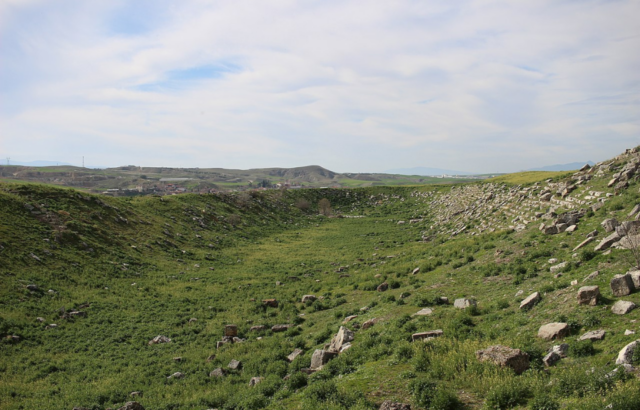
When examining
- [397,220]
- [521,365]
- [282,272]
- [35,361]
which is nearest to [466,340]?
[521,365]

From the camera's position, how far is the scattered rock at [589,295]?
1045cm

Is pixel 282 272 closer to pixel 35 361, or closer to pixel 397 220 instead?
pixel 35 361

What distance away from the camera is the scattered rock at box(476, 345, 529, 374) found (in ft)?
29.3

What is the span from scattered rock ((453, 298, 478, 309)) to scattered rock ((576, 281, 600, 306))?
4.10 meters

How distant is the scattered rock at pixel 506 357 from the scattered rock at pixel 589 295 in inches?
132

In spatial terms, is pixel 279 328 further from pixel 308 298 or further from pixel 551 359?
pixel 551 359

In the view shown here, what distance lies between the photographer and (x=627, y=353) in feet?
25.3

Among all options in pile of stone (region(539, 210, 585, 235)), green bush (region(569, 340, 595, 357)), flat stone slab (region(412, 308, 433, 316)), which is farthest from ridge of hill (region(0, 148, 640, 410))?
flat stone slab (region(412, 308, 433, 316))

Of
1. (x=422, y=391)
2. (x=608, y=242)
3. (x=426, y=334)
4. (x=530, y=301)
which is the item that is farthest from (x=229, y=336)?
(x=608, y=242)

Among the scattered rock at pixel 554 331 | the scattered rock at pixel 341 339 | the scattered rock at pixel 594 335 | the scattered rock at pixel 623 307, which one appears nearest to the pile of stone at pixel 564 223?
the scattered rock at pixel 623 307

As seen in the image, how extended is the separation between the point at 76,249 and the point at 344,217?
54.2 metres

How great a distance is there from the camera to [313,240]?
50.7 meters

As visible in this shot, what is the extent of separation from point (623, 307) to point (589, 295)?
1.01 meters

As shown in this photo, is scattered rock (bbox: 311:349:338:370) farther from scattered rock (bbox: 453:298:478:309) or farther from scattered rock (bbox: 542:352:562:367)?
scattered rock (bbox: 542:352:562:367)
